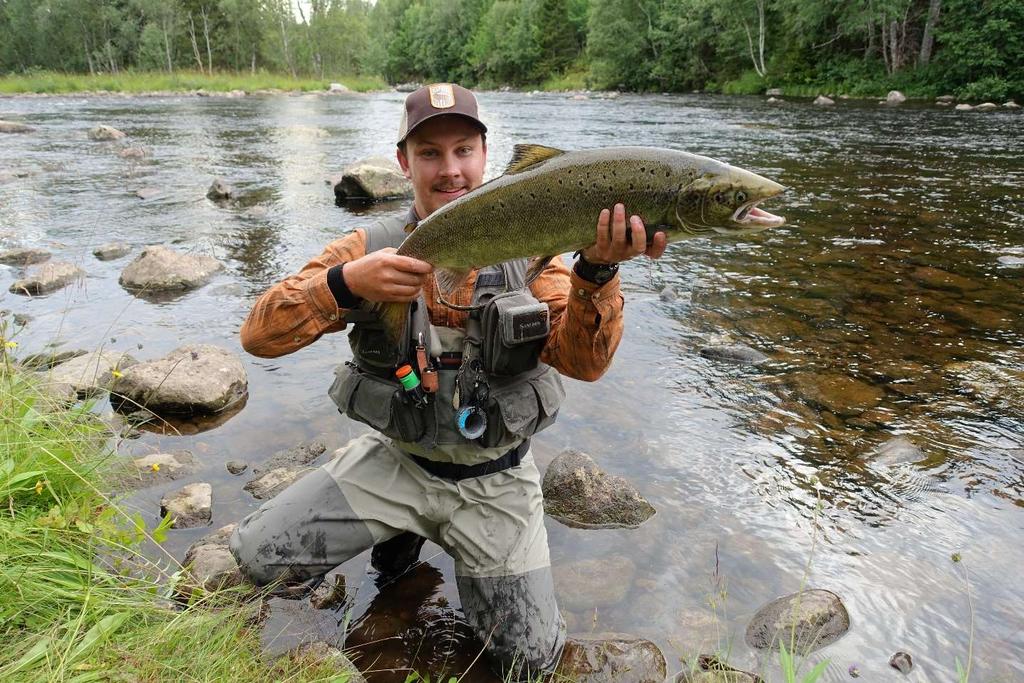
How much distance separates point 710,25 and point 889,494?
150 ft

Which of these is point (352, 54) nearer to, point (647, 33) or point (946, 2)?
point (647, 33)

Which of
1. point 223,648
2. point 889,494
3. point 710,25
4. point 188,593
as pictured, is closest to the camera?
point 223,648

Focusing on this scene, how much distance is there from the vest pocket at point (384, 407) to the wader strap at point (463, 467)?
0.68 feet

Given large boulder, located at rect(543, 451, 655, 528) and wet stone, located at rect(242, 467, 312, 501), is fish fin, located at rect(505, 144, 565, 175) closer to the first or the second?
large boulder, located at rect(543, 451, 655, 528)

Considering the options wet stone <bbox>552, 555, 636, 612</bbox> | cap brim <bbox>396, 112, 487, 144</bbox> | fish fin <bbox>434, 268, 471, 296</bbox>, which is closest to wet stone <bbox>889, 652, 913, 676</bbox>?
wet stone <bbox>552, 555, 636, 612</bbox>

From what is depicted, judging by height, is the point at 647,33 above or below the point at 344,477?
above

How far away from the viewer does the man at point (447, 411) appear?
110 inches

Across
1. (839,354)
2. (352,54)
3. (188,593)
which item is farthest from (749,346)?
(352,54)

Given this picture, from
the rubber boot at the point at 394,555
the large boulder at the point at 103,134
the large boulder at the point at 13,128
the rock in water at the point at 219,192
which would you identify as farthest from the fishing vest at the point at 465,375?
the large boulder at the point at 13,128

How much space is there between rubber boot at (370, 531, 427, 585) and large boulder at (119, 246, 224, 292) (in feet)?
17.3

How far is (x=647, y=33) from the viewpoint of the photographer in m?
49.0

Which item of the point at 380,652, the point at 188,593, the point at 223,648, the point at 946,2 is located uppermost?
the point at 946,2

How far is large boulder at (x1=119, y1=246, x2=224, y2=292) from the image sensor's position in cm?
739

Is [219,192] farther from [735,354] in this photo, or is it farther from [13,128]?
[13,128]
